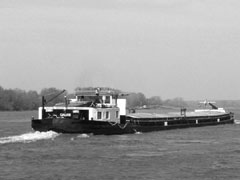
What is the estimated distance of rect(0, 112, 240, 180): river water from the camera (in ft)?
91.8

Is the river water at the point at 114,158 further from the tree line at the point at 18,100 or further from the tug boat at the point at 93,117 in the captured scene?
the tree line at the point at 18,100

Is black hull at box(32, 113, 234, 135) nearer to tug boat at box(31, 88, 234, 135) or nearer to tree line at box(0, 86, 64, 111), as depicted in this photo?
tug boat at box(31, 88, 234, 135)

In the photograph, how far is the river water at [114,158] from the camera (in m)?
28.0

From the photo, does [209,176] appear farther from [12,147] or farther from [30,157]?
[12,147]

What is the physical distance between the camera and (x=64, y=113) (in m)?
48.2

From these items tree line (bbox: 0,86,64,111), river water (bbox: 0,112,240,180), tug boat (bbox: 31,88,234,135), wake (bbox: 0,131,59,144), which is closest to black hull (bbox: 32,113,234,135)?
tug boat (bbox: 31,88,234,135)

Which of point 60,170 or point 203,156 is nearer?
point 60,170


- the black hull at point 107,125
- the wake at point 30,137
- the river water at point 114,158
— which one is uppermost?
the black hull at point 107,125

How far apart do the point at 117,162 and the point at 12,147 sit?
9.79 meters

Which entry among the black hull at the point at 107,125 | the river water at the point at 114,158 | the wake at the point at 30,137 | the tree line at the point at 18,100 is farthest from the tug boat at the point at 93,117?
the tree line at the point at 18,100

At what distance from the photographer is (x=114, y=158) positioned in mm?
33500

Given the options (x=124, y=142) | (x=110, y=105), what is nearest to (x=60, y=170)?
(x=124, y=142)

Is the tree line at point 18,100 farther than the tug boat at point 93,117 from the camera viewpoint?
Yes

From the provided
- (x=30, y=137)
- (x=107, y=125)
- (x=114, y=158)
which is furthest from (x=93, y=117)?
(x=114, y=158)
